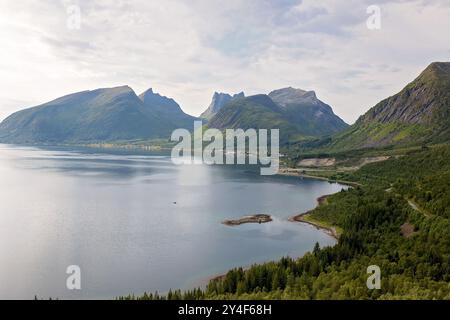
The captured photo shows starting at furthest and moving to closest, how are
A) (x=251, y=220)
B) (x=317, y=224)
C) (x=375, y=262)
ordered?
(x=251, y=220) < (x=317, y=224) < (x=375, y=262)

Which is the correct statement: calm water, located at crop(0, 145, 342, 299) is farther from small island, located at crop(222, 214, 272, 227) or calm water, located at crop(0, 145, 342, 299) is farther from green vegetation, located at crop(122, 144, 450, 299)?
green vegetation, located at crop(122, 144, 450, 299)

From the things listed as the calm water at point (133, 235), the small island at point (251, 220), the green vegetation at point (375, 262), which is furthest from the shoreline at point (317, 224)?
the small island at point (251, 220)

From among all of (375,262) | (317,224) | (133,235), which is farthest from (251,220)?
(375,262)

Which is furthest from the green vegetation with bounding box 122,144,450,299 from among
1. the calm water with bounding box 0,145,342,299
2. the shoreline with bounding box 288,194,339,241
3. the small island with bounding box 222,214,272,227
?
the small island with bounding box 222,214,272,227

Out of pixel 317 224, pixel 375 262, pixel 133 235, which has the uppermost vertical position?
pixel 375 262

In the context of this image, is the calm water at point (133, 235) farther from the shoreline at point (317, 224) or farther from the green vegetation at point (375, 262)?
the green vegetation at point (375, 262)

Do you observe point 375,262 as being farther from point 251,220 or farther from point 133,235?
point 133,235
